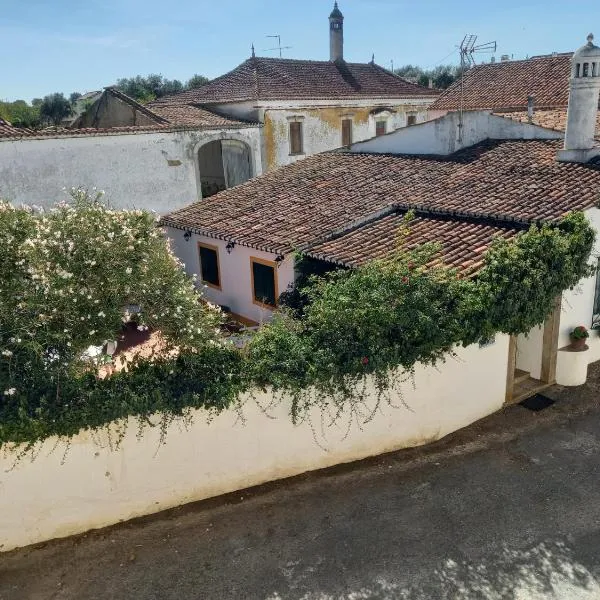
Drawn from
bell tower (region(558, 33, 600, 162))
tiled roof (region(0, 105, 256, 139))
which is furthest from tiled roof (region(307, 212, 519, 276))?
tiled roof (region(0, 105, 256, 139))

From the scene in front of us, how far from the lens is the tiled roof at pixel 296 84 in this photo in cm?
2903

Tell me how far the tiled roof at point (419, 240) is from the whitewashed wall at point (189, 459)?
2.02m

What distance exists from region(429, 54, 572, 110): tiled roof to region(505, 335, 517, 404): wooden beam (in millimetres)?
19485

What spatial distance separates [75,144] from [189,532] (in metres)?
15.9

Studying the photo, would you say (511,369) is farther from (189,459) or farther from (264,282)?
(189,459)

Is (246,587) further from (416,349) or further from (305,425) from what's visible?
(416,349)

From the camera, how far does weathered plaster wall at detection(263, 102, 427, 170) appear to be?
93.5 feet

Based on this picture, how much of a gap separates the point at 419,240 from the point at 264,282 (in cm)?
452

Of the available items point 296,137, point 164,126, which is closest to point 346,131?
point 296,137

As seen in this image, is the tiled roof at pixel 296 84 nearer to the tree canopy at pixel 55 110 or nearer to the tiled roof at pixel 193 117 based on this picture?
the tiled roof at pixel 193 117

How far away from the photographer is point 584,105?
14.8 m

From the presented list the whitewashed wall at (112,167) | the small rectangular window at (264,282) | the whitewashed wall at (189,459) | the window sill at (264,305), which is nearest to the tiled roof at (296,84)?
the whitewashed wall at (112,167)

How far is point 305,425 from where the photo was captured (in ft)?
32.1

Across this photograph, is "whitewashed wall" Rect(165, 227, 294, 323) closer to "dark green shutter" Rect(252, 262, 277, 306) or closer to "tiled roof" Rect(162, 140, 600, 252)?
"dark green shutter" Rect(252, 262, 277, 306)
